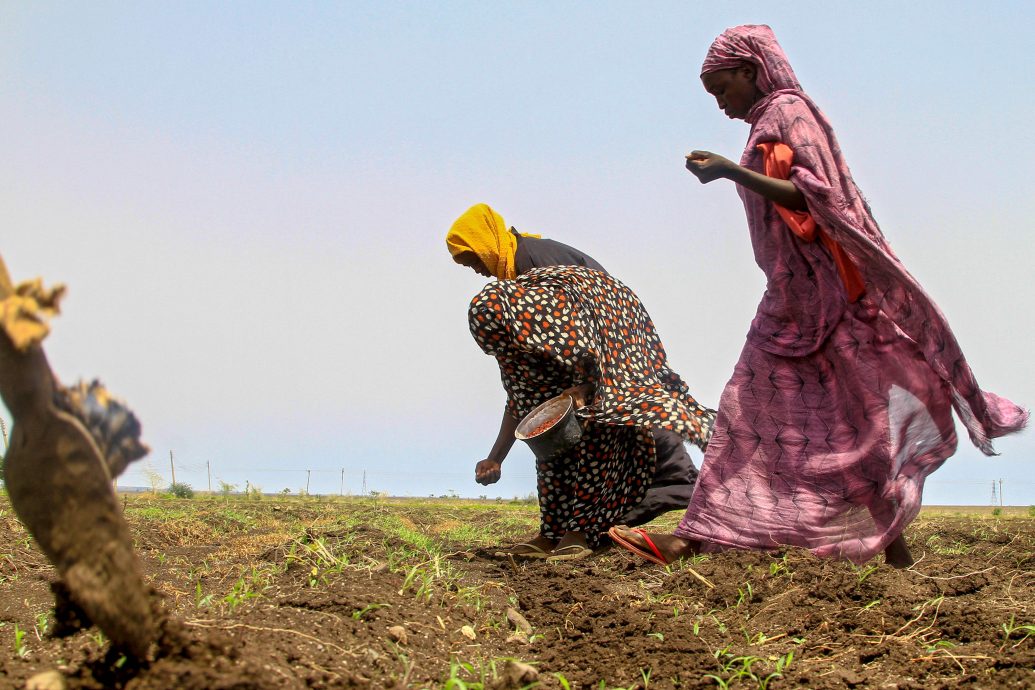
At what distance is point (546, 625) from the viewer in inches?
139

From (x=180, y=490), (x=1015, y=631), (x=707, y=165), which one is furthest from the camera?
(x=180, y=490)

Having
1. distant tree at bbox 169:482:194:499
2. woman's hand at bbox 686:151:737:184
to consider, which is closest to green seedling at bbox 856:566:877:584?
woman's hand at bbox 686:151:737:184

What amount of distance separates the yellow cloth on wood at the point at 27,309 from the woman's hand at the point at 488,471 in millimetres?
4360

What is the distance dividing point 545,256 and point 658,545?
2.10m

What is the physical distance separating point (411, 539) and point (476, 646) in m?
2.62

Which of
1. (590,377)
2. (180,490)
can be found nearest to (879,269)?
(590,377)

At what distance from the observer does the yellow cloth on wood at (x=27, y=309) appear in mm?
1648

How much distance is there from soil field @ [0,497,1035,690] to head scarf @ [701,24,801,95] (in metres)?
2.09

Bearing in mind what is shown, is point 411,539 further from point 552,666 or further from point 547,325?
point 552,666

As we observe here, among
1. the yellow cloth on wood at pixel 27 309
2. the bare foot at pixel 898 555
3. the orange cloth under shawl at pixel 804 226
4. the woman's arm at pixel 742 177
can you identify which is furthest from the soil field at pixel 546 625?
the woman's arm at pixel 742 177

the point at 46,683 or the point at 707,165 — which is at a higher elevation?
the point at 707,165

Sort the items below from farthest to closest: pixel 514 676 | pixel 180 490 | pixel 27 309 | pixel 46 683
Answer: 1. pixel 180 490
2. pixel 514 676
3. pixel 46 683
4. pixel 27 309

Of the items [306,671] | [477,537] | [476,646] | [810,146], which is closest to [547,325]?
[810,146]

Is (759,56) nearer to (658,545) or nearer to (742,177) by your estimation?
(742,177)
